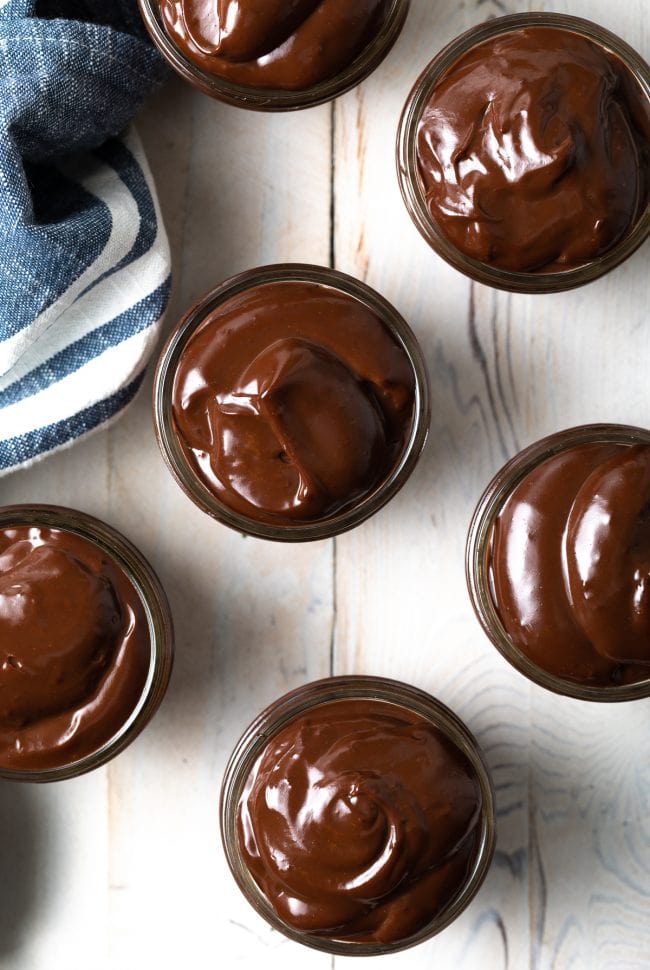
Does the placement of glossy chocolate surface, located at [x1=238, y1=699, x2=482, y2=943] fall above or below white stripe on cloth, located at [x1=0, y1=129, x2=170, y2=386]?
below

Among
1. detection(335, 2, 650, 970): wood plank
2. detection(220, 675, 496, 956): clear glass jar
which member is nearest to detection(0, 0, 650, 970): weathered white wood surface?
detection(335, 2, 650, 970): wood plank

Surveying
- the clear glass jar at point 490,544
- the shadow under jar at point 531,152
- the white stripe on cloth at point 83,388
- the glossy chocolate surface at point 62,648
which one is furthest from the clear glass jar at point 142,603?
the shadow under jar at point 531,152

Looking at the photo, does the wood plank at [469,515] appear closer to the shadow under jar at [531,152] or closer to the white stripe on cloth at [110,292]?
the shadow under jar at [531,152]

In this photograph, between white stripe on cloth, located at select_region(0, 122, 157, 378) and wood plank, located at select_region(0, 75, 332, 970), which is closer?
white stripe on cloth, located at select_region(0, 122, 157, 378)

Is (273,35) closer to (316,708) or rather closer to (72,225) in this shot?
(72,225)

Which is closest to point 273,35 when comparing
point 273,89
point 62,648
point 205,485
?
point 273,89

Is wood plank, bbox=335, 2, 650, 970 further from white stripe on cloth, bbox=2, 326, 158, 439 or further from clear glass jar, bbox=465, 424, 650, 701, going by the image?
white stripe on cloth, bbox=2, 326, 158, 439

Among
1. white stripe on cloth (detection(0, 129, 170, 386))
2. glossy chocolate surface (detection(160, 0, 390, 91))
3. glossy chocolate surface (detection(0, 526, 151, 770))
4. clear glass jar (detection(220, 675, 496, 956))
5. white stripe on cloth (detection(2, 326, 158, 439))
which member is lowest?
clear glass jar (detection(220, 675, 496, 956))
